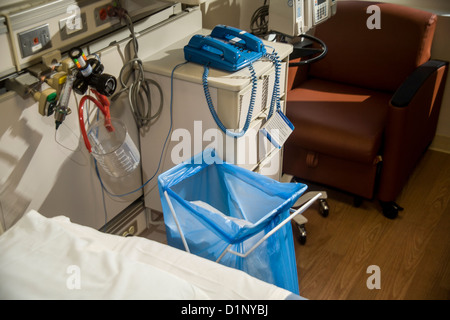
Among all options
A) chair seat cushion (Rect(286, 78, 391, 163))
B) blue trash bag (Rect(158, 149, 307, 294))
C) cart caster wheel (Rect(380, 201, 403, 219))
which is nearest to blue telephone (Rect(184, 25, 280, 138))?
blue trash bag (Rect(158, 149, 307, 294))

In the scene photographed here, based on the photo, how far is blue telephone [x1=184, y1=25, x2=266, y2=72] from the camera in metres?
1.92

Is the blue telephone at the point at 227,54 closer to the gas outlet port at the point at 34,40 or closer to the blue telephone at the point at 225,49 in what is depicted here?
the blue telephone at the point at 225,49

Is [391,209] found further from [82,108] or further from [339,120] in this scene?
[82,108]

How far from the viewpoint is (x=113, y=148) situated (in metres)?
1.88

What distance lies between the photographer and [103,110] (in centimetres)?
174

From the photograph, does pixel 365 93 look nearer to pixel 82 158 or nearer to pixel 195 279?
pixel 82 158

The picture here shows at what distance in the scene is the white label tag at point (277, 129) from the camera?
2148 millimetres

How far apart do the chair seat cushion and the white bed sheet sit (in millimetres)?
1274

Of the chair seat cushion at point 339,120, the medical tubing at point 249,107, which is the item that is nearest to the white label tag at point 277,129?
the medical tubing at point 249,107

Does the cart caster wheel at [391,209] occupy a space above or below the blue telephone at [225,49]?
below

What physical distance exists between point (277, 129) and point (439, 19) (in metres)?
1.28

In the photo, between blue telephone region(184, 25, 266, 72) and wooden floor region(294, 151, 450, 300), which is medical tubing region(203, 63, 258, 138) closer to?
blue telephone region(184, 25, 266, 72)
